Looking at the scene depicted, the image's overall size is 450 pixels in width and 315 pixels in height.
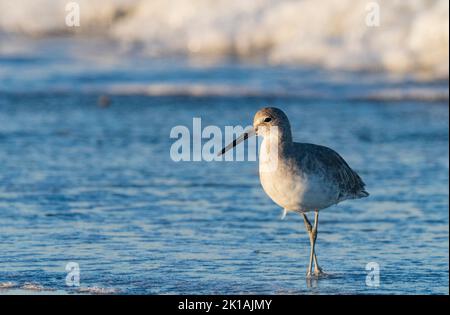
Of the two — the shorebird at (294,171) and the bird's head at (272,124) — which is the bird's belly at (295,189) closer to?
the shorebird at (294,171)

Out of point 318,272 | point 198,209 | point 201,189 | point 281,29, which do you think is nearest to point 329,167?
point 318,272

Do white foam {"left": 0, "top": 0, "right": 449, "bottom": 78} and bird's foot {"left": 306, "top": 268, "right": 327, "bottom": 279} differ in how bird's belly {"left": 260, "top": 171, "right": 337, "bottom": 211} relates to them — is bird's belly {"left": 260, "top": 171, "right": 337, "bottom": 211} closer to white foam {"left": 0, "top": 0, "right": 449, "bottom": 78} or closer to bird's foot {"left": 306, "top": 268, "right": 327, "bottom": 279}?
bird's foot {"left": 306, "top": 268, "right": 327, "bottom": 279}

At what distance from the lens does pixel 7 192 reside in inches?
372

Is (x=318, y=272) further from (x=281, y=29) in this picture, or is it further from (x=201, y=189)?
(x=281, y=29)

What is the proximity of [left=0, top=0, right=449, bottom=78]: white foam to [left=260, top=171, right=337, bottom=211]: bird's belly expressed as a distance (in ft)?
31.7

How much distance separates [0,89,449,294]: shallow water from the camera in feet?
22.9

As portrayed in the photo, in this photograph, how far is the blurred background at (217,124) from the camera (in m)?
7.27

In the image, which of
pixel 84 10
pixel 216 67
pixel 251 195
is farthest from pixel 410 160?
pixel 84 10

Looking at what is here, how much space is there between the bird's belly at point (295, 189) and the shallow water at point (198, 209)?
0.48m

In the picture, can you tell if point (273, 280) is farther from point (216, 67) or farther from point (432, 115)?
point (216, 67)

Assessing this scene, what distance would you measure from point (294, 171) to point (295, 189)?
11 cm

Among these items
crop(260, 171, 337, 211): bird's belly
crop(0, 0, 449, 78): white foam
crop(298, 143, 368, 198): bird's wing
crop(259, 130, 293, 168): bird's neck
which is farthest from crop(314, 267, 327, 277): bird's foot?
crop(0, 0, 449, 78): white foam

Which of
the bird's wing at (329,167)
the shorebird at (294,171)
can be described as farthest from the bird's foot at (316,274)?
the bird's wing at (329,167)

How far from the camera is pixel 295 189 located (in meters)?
6.82
